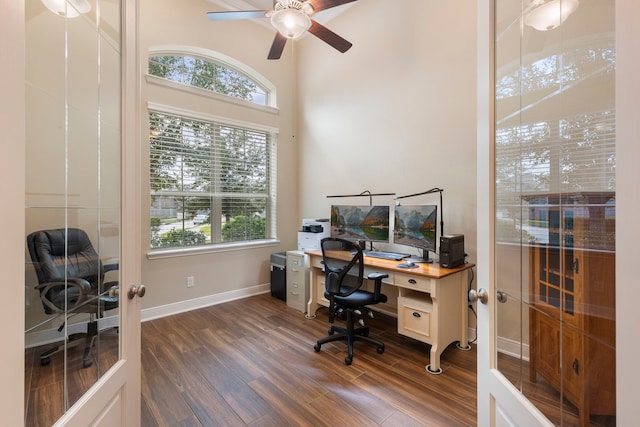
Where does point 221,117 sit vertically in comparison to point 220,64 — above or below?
below

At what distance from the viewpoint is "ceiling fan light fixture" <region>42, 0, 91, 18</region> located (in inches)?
32.2

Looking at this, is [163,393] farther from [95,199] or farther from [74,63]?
[74,63]

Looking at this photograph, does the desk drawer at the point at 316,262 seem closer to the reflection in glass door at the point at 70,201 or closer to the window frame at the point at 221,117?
the window frame at the point at 221,117

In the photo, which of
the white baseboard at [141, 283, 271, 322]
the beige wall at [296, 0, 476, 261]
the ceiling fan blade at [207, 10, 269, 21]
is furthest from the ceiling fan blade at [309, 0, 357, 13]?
the white baseboard at [141, 283, 271, 322]

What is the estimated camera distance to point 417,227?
274 cm

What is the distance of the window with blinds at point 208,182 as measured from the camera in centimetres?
337

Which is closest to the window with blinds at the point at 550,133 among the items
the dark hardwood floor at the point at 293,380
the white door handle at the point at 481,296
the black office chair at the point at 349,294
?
the white door handle at the point at 481,296

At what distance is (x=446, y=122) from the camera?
286cm

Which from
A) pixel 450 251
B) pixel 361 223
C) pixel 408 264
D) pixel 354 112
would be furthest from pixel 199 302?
pixel 354 112

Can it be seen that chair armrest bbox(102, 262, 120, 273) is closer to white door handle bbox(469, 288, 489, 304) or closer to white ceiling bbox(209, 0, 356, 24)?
white door handle bbox(469, 288, 489, 304)

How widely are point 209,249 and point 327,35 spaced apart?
9.15 feet

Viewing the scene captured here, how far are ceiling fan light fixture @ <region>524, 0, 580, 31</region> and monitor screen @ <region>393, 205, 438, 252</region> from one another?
1.77 m

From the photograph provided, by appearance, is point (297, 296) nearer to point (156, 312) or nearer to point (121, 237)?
point (156, 312)

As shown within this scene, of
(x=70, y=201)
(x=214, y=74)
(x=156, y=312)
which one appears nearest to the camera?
(x=70, y=201)
